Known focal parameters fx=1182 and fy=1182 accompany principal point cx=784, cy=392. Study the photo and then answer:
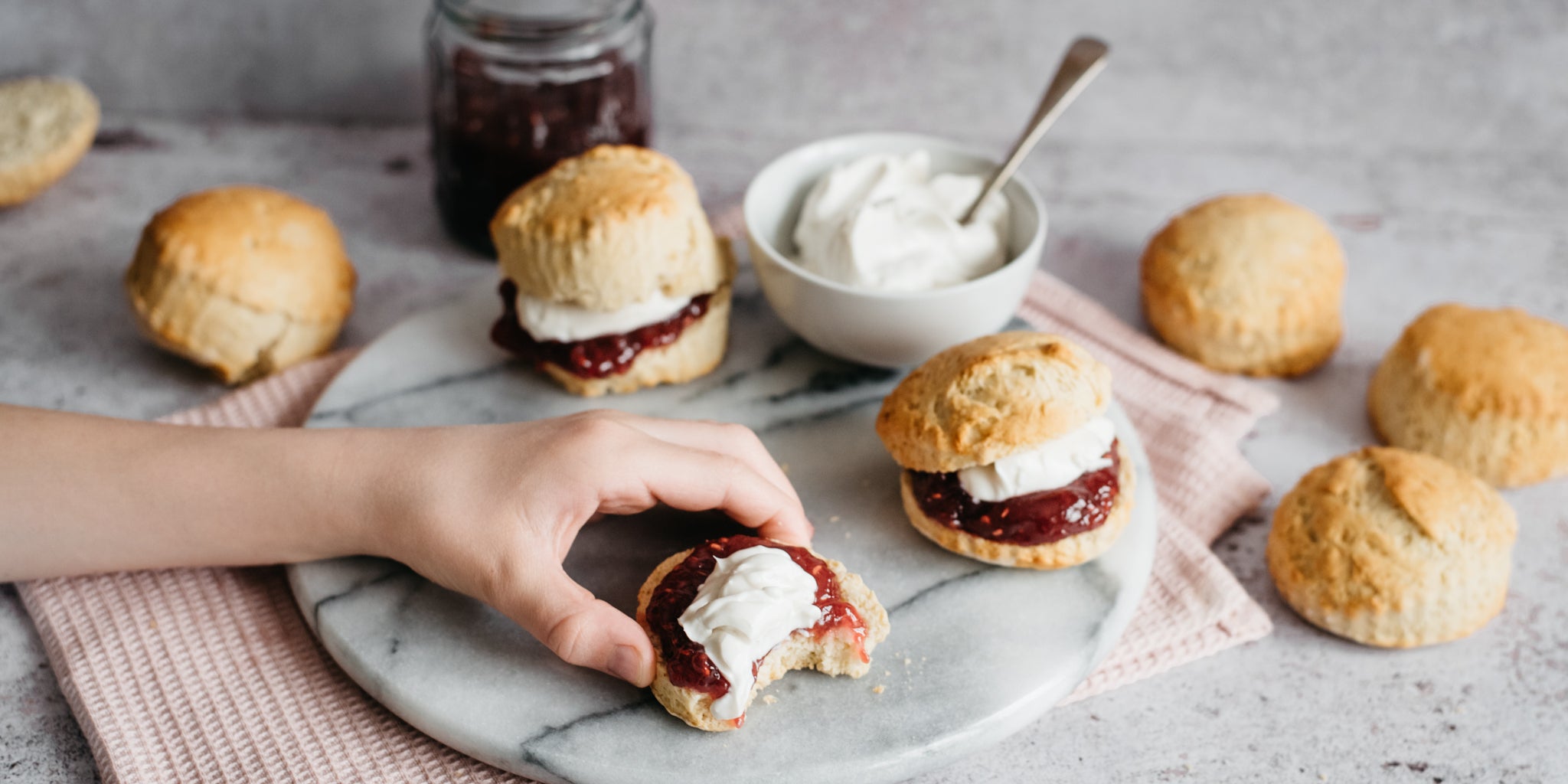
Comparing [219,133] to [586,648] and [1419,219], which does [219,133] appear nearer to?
[586,648]

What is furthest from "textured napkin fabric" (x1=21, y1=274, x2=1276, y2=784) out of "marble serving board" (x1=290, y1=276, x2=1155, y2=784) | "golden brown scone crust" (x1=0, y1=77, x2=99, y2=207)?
"golden brown scone crust" (x1=0, y1=77, x2=99, y2=207)

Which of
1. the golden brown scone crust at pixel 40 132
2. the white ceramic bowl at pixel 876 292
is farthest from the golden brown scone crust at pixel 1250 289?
the golden brown scone crust at pixel 40 132

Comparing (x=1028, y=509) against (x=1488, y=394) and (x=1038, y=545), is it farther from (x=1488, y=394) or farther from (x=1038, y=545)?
(x=1488, y=394)

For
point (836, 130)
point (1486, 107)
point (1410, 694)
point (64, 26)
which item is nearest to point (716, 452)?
point (1410, 694)

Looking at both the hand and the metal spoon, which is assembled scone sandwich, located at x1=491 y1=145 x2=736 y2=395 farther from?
the metal spoon

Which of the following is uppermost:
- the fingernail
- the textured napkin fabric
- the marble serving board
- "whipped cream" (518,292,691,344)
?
"whipped cream" (518,292,691,344)

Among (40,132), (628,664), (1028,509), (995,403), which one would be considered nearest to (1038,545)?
(1028,509)
